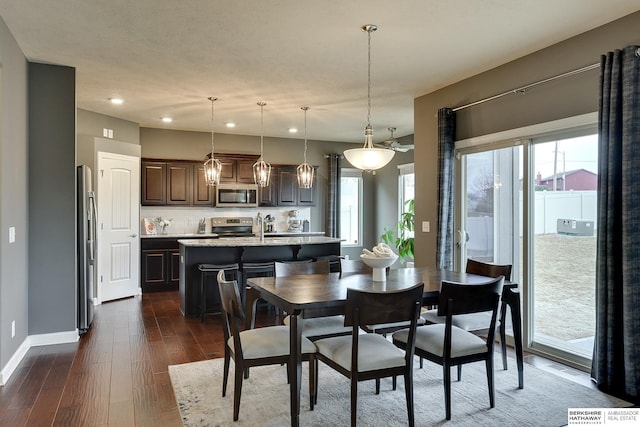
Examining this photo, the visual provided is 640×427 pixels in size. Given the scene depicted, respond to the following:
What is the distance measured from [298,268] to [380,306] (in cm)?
134

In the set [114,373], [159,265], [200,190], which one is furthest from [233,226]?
[114,373]

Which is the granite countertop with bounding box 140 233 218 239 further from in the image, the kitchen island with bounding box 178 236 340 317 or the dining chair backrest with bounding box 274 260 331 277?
the dining chair backrest with bounding box 274 260 331 277

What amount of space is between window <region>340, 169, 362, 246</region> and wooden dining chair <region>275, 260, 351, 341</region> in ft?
18.3

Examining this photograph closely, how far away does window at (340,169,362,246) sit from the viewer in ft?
30.7

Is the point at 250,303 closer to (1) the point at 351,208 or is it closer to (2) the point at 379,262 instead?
(2) the point at 379,262

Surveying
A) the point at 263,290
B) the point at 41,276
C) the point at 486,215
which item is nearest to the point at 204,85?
the point at 41,276

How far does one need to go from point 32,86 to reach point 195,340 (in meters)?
2.89

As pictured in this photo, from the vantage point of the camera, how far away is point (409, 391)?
255cm

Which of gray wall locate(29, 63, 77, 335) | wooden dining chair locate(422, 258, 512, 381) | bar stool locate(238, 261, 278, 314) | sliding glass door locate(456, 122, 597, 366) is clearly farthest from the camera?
bar stool locate(238, 261, 278, 314)

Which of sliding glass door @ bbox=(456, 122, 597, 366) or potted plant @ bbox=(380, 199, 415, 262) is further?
potted plant @ bbox=(380, 199, 415, 262)

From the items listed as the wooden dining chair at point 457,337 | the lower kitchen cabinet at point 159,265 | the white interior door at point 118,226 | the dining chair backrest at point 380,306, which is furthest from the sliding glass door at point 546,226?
the white interior door at point 118,226

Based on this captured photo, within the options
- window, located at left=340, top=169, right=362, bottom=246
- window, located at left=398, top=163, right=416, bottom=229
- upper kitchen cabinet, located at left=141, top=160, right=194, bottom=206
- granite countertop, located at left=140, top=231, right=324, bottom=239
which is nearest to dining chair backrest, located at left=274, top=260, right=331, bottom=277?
granite countertop, located at left=140, top=231, right=324, bottom=239

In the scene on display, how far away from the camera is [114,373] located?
3.55 m

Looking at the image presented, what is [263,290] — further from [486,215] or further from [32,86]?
[32,86]
